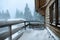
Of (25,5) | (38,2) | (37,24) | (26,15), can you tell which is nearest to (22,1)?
(25,5)

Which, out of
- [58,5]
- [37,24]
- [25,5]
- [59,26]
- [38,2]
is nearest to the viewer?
[59,26]

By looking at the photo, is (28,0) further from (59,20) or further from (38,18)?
(59,20)

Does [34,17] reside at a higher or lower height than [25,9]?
lower

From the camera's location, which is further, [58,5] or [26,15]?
[26,15]

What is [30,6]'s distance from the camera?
12047mm

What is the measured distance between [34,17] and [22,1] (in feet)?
5.98

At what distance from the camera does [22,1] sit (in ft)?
38.8

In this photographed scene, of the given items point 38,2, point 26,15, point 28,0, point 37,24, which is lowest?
point 37,24

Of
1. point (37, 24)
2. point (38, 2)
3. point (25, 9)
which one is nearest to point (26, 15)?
point (25, 9)

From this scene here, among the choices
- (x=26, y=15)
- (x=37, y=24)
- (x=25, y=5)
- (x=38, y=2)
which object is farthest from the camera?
(x=25, y=5)

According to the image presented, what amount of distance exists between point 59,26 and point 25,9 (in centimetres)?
913

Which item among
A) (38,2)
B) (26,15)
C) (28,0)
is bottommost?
(26,15)

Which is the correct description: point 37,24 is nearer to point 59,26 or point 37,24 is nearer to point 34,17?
point 34,17

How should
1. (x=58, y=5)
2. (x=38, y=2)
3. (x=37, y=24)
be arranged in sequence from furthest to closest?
(x=37, y=24)
(x=38, y=2)
(x=58, y=5)
